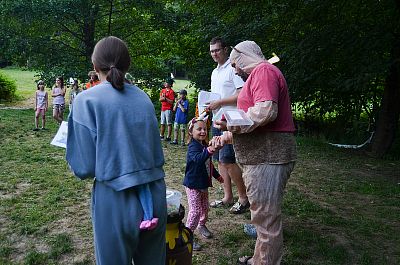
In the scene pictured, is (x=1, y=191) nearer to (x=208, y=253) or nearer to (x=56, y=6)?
(x=208, y=253)

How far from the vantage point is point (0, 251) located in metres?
3.63

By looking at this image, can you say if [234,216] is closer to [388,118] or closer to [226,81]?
[226,81]

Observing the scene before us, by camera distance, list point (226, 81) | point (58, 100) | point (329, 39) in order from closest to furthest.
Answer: point (226, 81) < point (329, 39) < point (58, 100)

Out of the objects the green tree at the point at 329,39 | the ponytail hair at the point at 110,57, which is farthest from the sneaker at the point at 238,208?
the green tree at the point at 329,39

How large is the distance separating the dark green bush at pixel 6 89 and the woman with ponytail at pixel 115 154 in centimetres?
1868

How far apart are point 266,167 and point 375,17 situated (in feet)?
21.7

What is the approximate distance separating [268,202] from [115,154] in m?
1.39

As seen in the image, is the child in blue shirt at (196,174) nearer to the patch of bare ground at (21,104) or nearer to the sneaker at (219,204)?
the sneaker at (219,204)

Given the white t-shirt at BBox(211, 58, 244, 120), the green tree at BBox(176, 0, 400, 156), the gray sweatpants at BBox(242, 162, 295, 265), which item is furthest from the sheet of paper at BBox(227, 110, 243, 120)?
the green tree at BBox(176, 0, 400, 156)

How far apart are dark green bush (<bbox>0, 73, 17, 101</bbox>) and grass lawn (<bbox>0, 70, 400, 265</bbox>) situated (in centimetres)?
1208

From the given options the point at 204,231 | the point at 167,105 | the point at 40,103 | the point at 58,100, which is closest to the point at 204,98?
the point at 204,231

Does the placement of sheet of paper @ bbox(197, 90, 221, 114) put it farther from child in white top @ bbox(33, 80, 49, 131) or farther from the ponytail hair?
child in white top @ bbox(33, 80, 49, 131)

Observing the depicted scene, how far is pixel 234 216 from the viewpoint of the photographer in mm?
4613

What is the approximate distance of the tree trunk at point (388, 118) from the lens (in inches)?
369
